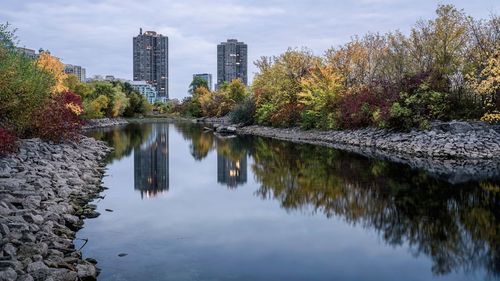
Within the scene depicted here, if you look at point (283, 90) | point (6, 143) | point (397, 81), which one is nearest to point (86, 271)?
point (6, 143)

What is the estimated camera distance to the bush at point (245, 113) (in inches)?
2285

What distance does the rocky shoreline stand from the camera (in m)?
19.9

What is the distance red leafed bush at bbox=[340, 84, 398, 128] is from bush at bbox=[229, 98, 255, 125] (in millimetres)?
21395

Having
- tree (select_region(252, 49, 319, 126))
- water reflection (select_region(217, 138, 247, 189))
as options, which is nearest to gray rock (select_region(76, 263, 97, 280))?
water reflection (select_region(217, 138, 247, 189))

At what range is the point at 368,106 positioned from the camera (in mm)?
33812

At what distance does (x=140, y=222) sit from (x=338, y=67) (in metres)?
33.6

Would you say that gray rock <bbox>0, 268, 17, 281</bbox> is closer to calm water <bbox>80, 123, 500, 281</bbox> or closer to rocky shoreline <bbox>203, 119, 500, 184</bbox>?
calm water <bbox>80, 123, 500, 281</bbox>

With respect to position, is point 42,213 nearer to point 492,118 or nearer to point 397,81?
point 492,118

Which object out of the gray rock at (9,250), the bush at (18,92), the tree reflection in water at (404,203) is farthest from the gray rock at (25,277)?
the bush at (18,92)

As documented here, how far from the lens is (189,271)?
28.2ft

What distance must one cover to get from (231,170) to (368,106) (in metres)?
14.9

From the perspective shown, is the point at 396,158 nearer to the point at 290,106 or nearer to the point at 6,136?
the point at 6,136

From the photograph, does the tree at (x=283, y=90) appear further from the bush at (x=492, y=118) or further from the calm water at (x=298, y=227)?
the calm water at (x=298, y=227)

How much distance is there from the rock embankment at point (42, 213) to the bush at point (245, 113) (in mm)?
39964
